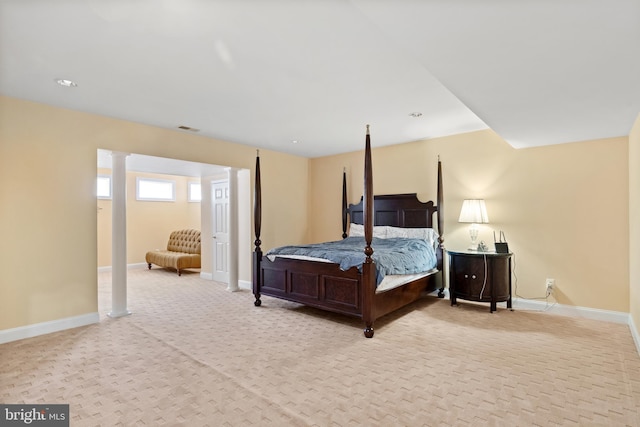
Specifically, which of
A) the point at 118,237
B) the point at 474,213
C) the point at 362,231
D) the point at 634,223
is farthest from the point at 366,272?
the point at 118,237

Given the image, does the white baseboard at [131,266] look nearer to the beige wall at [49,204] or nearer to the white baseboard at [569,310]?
the beige wall at [49,204]

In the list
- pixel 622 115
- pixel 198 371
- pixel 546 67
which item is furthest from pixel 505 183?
pixel 198 371

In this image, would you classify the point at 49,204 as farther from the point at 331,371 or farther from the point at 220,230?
the point at 331,371

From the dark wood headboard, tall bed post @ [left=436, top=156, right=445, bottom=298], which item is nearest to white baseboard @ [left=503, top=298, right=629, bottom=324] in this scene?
tall bed post @ [left=436, top=156, right=445, bottom=298]

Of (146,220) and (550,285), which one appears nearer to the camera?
(550,285)

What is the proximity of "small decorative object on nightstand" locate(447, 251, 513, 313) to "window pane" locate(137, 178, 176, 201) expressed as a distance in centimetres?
690

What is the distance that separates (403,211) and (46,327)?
478 cm

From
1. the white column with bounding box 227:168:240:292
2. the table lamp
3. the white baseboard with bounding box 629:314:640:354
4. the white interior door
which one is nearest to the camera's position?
the white baseboard with bounding box 629:314:640:354

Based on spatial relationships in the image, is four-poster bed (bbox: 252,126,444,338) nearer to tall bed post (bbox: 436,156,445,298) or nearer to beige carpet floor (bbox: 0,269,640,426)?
tall bed post (bbox: 436,156,445,298)

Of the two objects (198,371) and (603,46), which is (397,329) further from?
(603,46)

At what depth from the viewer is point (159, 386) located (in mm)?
2365

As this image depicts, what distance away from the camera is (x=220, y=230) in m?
6.31

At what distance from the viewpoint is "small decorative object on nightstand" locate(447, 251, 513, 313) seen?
4117 millimetres

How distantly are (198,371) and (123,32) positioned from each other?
246 cm
